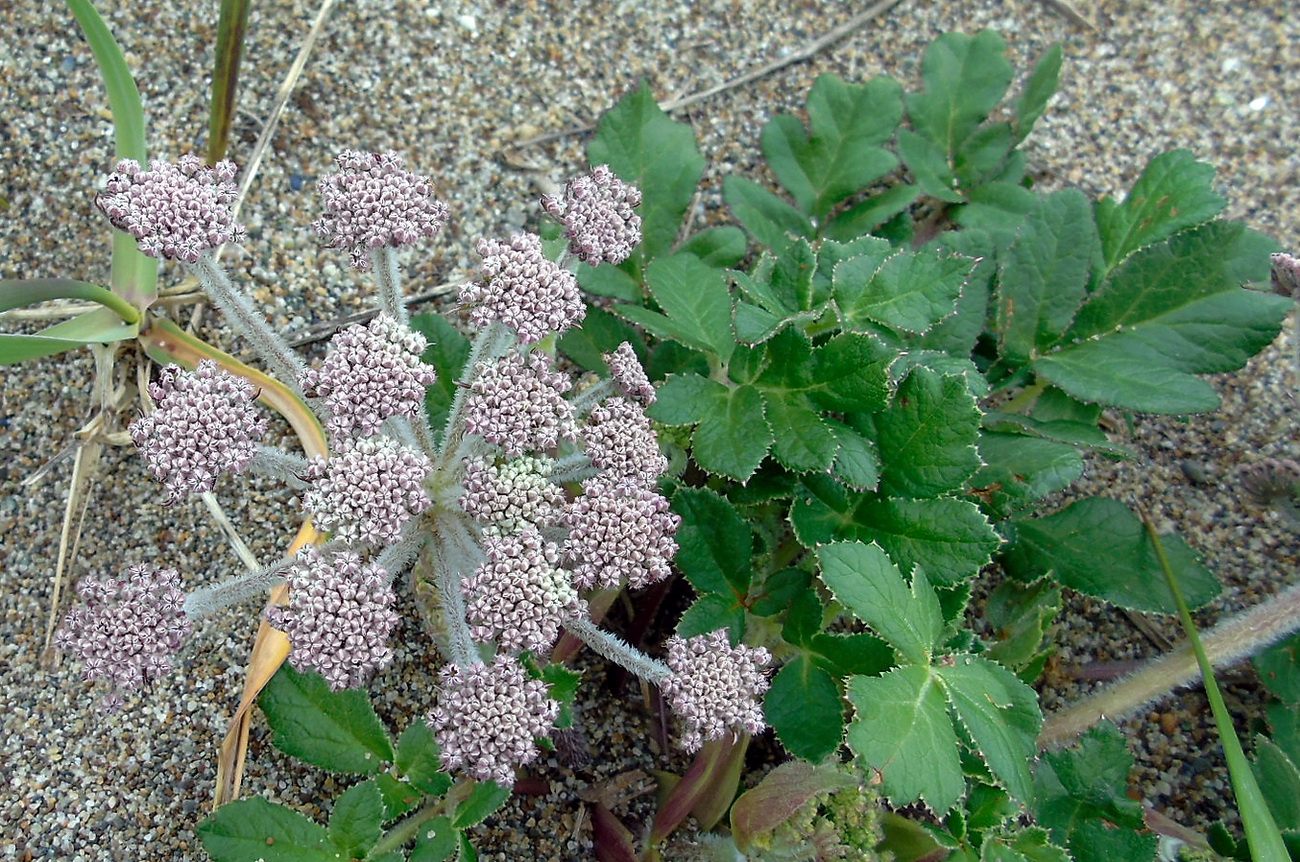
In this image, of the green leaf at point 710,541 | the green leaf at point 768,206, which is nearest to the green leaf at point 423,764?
the green leaf at point 710,541

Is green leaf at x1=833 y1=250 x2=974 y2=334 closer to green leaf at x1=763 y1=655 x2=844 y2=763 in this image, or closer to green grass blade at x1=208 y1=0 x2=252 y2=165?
green leaf at x1=763 y1=655 x2=844 y2=763

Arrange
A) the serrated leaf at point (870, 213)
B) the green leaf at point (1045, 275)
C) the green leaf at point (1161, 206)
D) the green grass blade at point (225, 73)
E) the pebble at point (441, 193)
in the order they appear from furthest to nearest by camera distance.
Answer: the serrated leaf at point (870, 213)
the green leaf at point (1161, 206)
the green leaf at point (1045, 275)
the green grass blade at point (225, 73)
the pebble at point (441, 193)

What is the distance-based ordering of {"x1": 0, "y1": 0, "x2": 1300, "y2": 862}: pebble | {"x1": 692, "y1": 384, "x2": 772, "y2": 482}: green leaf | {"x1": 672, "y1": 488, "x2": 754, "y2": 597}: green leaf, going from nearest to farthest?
{"x1": 692, "y1": 384, "x2": 772, "y2": 482}: green leaf < {"x1": 672, "y1": 488, "x2": 754, "y2": 597}: green leaf < {"x1": 0, "y1": 0, "x2": 1300, "y2": 862}: pebble

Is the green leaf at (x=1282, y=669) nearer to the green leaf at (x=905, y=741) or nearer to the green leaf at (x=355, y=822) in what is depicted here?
the green leaf at (x=905, y=741)

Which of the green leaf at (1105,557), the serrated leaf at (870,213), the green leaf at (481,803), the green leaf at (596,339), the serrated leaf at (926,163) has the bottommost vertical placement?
the green leaf at (481,803)

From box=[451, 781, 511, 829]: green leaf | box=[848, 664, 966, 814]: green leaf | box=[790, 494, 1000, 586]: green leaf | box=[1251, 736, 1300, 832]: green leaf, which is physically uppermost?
box=[790, 494, 1000, 586]: green leaf

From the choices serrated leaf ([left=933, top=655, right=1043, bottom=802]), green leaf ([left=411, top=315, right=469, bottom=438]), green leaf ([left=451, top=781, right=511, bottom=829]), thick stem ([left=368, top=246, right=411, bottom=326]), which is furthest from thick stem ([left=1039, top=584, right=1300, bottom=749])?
thick stem ([left=368, top=246, right=411, bottom=326])

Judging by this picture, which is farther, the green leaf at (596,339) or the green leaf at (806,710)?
the green leaf at (596,339)

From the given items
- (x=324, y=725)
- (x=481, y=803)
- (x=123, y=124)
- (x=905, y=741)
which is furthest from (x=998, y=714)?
(x=123, y=124)
